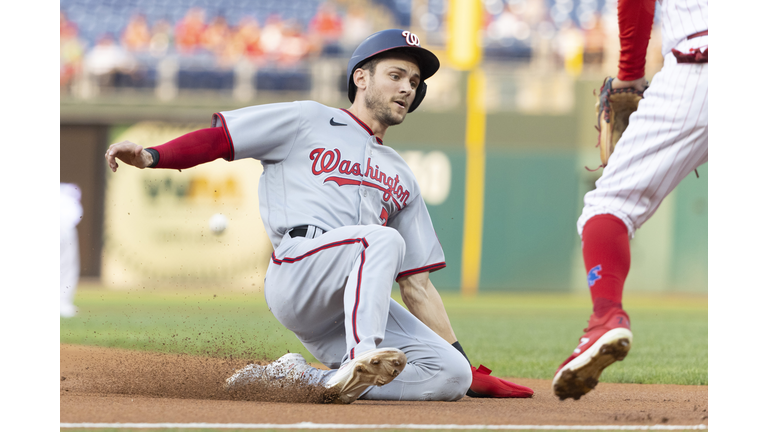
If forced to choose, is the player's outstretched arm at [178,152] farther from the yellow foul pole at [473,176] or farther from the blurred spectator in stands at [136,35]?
the blurred spectator in stands at [136,35]

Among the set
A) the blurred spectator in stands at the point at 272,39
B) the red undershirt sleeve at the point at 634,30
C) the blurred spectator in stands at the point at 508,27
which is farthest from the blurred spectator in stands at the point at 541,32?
the red undershirt sleeve at the point at 634,30

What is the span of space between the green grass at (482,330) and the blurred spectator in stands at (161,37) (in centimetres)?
473

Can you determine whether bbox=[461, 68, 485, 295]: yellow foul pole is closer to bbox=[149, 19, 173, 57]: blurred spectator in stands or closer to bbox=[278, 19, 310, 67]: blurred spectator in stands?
bbox=[278, 19, 310, 67]: blurred spectator in stands

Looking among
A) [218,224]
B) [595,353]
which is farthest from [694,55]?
[218,224]

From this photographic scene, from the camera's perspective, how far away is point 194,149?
2.71m

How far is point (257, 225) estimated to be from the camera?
1368cm

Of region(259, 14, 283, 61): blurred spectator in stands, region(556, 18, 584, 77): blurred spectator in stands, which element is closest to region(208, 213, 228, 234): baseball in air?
region(259, 14, 283, 61): blurred spectator in stands

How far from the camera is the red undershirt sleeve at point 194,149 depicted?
2646 mm

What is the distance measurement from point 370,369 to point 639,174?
0.98 meters

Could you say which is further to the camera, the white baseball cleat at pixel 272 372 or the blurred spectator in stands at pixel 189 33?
the blurred spectator in stands at pixel 189 33

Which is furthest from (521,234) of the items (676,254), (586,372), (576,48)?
(586,372)

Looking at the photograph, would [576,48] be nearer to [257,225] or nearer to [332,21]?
[332,21]

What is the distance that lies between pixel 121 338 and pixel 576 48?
1043 centimetres

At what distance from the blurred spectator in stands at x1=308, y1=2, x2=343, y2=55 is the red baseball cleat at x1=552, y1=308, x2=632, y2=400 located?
12.5 meters
